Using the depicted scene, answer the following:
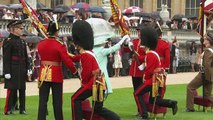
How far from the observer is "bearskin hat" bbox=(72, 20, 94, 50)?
12.2m

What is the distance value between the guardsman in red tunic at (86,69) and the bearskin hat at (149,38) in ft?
7.92

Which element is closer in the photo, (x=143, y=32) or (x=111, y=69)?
(x=143, y=32)

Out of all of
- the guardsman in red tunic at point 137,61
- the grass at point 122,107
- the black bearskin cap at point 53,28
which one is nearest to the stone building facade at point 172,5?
the grass at point 122,107

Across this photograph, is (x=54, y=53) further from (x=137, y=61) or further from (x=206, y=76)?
(x=206, y=76)

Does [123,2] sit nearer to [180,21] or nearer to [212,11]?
[180,21]

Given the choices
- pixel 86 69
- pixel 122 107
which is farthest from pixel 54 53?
pixel 122 107

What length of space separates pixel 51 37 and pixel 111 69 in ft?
57.6

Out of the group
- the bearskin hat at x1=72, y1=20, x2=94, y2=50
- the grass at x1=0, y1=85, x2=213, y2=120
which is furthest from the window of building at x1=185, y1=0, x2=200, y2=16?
the bearskin hat at x1=72, y1=20, x2=94, y2=50

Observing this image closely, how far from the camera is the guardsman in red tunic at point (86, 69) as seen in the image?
12023 mm

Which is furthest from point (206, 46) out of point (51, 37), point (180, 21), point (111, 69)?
point (180, 21)

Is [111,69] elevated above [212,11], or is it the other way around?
[212,11]

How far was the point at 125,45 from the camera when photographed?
45.9ft

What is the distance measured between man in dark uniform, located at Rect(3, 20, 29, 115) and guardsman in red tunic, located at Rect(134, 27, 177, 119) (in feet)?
8.55

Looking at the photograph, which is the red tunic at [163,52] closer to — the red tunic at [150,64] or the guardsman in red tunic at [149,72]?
the guardsman in red tunic at [149,72]
